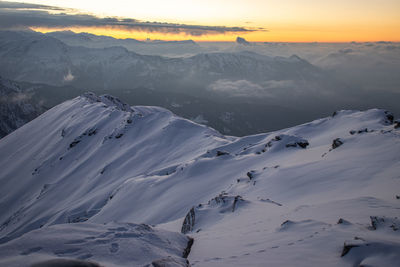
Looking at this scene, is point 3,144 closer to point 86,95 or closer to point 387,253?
point 86,95

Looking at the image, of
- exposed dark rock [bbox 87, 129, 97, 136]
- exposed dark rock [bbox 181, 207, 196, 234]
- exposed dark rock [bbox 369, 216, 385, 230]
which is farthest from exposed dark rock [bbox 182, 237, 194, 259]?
exposed dark rock [bbox 87, 129, 97, 136]

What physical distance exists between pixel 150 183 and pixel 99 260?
88.5 ft

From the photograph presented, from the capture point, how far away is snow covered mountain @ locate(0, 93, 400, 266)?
10.6 m

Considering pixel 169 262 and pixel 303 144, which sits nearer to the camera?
pixel 169 262

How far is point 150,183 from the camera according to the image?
37.1m

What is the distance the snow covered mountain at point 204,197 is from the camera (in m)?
10.6

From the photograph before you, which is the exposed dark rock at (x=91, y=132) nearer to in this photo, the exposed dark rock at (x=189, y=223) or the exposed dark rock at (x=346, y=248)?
the exposed dark rock at (x=189, y=223)

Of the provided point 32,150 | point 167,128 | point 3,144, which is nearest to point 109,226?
point 167,128

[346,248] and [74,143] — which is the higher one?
[346,248]

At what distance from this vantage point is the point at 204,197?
29.1 metres

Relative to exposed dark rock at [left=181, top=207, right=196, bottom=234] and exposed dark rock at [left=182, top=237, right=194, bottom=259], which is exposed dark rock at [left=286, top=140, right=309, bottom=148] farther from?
exposed dark rock at [left=182, top=237, right=194, bottom=259]

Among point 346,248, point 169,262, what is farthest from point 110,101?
point 346,248

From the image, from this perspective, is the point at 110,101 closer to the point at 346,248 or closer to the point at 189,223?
the point at 189,223

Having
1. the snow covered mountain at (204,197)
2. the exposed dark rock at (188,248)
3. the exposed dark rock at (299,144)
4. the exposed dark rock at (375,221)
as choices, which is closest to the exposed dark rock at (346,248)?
the snow covered mountain at (204,197)
